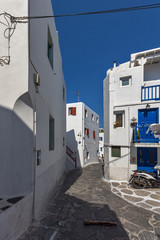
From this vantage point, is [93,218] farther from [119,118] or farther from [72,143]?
[72,143]

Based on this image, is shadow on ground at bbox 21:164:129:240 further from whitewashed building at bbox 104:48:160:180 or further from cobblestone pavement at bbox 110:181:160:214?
whitewashed building at bbox 104:48:160:180

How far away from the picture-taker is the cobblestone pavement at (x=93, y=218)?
3768mm

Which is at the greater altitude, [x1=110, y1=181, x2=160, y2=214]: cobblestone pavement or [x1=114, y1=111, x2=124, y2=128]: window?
[x1=114, y1=111, x2=124, y2=128]: window

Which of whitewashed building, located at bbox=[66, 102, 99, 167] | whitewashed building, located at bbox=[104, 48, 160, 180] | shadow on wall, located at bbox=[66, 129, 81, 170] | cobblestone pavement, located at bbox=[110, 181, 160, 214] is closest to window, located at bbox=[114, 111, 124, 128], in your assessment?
whitewashed building, located at bbox=[104, 48, 160, 180]

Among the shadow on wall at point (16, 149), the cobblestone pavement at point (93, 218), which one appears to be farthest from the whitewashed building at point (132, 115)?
the shadow on wall at point (16, 149)

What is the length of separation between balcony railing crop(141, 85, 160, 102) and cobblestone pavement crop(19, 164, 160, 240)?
7.17 m

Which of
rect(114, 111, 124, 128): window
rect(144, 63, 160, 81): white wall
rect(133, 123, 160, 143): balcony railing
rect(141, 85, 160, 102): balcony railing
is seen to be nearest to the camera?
rect(133, 123, 160, 143): balcony railing

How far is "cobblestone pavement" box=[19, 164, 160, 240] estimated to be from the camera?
3768 millimetres

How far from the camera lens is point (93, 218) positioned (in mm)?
4617

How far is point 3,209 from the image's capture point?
9.95 ft

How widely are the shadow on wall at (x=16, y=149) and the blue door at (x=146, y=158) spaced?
27.3ft

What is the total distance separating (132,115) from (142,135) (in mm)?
1706

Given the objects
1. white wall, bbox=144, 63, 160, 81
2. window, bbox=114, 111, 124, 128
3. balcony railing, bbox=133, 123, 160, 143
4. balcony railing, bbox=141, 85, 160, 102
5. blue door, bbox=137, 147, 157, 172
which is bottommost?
blue door, bbox=137, 147, 157, 172

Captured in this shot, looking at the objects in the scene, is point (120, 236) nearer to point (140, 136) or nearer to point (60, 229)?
point (60, 229)
